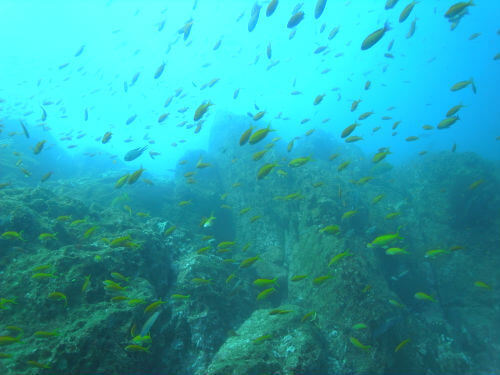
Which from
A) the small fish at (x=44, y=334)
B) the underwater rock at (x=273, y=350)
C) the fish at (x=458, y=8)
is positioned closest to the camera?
the small fish at (x=44, y=334)

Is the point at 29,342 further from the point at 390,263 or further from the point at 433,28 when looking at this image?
the point at 433,28

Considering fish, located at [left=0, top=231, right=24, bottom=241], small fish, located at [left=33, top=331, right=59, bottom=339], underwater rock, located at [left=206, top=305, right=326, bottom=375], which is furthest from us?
fish, located at [left=0, top=231, right=24, bottom=241]

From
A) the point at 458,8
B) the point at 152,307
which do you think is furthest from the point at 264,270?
the point at 458,8

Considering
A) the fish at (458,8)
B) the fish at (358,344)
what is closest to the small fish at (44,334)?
the fish at (358,344)

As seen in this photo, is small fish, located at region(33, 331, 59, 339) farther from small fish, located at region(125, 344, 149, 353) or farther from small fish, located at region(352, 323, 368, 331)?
small fish, located at region(352, 323, 368, 331)

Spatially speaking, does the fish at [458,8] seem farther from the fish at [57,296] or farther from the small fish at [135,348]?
the fish at [57,296]

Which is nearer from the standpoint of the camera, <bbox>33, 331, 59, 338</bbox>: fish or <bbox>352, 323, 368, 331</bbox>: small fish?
<bbox>33, 331, 59, 338</bbox>: fish

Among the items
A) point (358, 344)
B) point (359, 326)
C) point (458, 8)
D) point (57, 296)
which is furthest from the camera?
point (458, 8)

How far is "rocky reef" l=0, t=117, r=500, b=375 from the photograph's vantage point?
366 cm

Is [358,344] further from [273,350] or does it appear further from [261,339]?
[261,339]

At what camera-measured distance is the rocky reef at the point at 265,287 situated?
12.0 feet

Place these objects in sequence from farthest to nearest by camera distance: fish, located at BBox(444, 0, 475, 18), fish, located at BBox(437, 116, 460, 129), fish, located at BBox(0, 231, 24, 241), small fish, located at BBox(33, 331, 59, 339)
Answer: fish, located at BBox(437, 116, 460, 129) < fish, located at BBox(444, 0, 475, 18) < fish, located at BBox(0, 231, 24, 241) < small fish, located at BBox(33, 331, 59, 339)

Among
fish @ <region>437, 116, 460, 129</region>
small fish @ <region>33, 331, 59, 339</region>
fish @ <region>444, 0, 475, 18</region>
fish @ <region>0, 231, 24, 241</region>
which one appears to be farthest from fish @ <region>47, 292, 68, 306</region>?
fish @ <region>444, 0, 475, 18</region>

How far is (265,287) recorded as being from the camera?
6.91 m
